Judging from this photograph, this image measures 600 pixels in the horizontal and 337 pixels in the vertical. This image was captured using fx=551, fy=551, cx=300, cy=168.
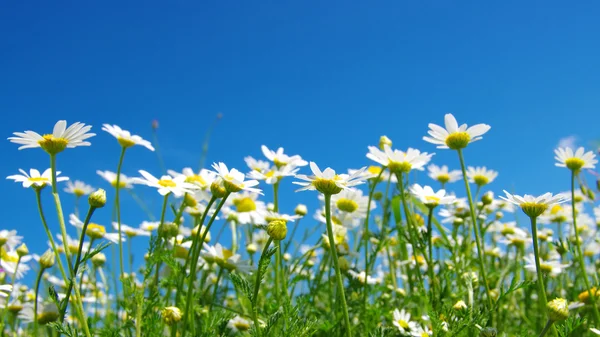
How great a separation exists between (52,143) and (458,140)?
1.48 meters

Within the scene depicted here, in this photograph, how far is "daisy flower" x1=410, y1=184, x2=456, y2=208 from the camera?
2222 mm

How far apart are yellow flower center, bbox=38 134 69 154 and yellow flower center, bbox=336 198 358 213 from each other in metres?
1.48

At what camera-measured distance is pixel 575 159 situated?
2.51 meters

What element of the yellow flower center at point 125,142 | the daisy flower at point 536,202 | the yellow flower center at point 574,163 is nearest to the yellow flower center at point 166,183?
the yellow flower center at point 125,142

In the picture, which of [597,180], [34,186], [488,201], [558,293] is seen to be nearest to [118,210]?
[34,186]

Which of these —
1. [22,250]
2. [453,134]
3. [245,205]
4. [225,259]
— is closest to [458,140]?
[453,134]

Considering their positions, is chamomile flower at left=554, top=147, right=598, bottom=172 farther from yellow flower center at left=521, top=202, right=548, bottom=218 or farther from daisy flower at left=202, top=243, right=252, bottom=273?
daisy flower at left=202, top=243, right=252, bottom=273

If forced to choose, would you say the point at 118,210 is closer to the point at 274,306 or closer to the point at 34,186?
the point at 34,186

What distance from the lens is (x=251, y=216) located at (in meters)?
2.94

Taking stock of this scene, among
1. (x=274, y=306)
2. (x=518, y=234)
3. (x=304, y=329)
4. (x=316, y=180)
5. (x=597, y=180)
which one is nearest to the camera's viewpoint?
(x=304, y=329)

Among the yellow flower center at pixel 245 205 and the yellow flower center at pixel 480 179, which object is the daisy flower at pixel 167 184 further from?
the yellow flower center at pixel 480 179

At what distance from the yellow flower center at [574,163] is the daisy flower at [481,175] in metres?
0.77

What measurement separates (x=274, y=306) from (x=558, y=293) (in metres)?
2.53

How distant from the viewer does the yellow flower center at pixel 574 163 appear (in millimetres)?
2506
